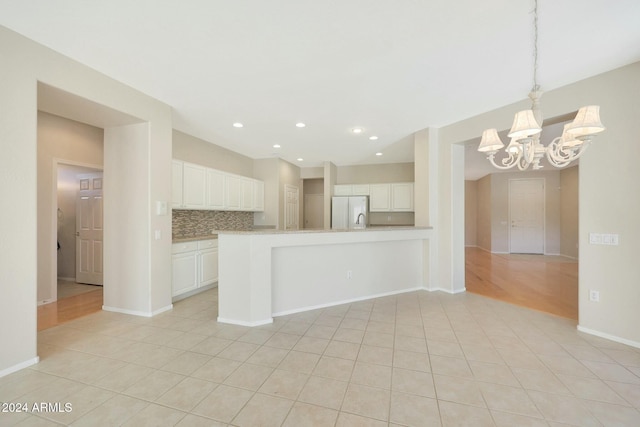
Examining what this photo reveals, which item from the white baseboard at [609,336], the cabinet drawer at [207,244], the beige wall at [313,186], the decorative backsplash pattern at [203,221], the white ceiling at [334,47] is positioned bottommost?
the white baseboard at [609,336]

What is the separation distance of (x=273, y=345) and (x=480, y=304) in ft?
9.57

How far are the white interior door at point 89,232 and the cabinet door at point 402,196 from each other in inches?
241

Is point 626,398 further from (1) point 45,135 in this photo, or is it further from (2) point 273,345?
(1) point 45,135

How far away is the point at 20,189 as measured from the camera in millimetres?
2027

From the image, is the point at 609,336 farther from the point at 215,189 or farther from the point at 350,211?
the point at 215,189

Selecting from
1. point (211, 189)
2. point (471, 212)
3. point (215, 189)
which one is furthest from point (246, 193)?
point (471, 212)

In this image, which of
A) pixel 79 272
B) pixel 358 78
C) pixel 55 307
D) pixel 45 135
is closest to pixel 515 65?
pixel 358 78

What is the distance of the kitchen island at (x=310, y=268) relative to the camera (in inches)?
113

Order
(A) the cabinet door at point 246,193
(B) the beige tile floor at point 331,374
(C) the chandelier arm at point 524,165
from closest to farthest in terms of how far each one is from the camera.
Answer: (B) the beige tile floor at point 331,374 < (C) the chandelier arm at point 524,165 < (A) the cabinet door at point 246,193

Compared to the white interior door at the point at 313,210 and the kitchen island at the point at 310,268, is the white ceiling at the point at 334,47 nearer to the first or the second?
the kitchen island at the point at 310,268

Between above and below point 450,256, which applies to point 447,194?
above

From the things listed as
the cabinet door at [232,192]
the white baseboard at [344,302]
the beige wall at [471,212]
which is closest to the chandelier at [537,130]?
the white baseboard at [344,302]

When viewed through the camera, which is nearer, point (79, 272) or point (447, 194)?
point (447, 194)

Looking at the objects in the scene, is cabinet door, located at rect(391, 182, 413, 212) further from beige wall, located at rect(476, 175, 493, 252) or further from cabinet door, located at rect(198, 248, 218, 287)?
cabinet door, located at rect(198, 248, 218, 287)
